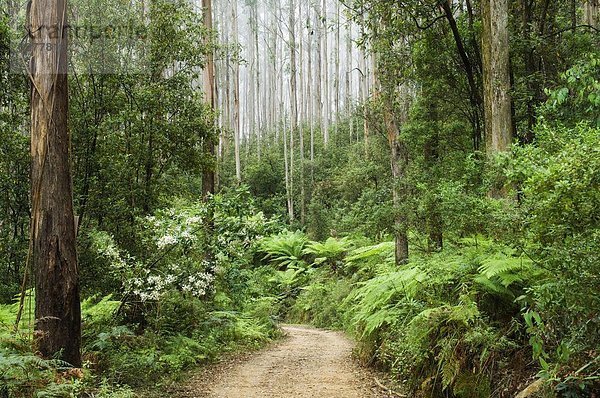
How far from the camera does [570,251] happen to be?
399 centimetres

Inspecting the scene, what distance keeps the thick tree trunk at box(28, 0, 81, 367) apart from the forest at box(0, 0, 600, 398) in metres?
0.02

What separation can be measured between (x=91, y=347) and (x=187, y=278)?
74.4 inches

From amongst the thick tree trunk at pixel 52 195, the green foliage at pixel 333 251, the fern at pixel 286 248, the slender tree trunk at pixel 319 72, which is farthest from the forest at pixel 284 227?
the slender tree trunk at pixel 319 72

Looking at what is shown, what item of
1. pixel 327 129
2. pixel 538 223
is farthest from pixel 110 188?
pixel 327 129

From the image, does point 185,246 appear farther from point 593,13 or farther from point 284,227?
point 593,13

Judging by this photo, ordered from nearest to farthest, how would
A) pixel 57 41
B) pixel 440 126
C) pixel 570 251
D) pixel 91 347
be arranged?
1. pixel 570 251
2. pixel 57 41
3. pixel 91 347
4. pixel 440 126

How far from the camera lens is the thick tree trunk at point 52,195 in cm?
620

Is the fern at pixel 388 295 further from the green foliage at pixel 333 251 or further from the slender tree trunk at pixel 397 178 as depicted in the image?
the green foliage at pixel 333 251

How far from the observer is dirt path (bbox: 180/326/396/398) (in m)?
6.82

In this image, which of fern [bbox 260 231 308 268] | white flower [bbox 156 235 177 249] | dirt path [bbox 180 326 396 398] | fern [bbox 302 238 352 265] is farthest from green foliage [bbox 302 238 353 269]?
white flower [bbox 156 235 177 249]

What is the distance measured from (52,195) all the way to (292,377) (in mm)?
4277

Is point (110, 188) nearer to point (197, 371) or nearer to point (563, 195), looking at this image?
point (197, 371)

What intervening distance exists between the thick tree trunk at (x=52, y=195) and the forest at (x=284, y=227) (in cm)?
2

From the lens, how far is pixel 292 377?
25.9 feet
